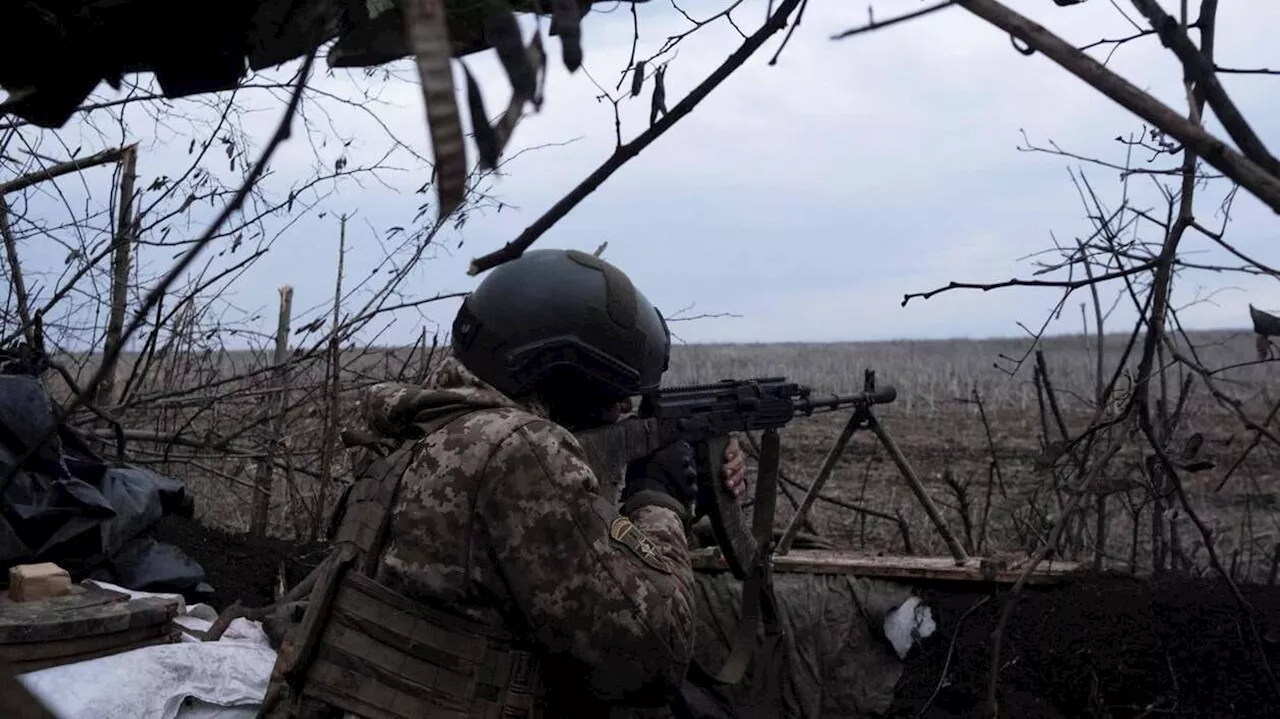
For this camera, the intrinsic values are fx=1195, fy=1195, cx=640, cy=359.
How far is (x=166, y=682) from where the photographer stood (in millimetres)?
3160

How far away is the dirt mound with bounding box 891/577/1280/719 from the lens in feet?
14.0

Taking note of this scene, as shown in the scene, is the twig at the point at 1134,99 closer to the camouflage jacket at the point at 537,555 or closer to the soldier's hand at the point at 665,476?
the camouflage jacket at the point at 537,555

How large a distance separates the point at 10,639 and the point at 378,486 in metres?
1.14

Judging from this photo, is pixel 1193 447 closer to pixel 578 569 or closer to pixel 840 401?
pixel 578 569

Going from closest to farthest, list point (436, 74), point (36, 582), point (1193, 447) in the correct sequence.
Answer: point (436, 74)
point (1193, 447)
point (36, 582)

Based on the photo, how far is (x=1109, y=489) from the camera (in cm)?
301

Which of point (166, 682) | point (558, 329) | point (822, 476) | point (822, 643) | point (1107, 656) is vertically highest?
point (558, 329)

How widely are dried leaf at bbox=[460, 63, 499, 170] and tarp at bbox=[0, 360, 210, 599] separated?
3122mm

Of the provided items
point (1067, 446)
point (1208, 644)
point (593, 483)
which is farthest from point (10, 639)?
point (1208, 644)

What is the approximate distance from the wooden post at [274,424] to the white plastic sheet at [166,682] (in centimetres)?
227

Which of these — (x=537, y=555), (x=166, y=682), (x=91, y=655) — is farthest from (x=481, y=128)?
(x=91, y=655)

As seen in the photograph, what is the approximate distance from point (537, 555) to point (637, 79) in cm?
143

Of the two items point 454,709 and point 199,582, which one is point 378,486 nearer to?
point 454,709

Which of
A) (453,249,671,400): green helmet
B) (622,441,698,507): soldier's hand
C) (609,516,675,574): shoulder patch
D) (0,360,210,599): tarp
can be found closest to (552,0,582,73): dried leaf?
(609,516,675,574): shoulder patch
